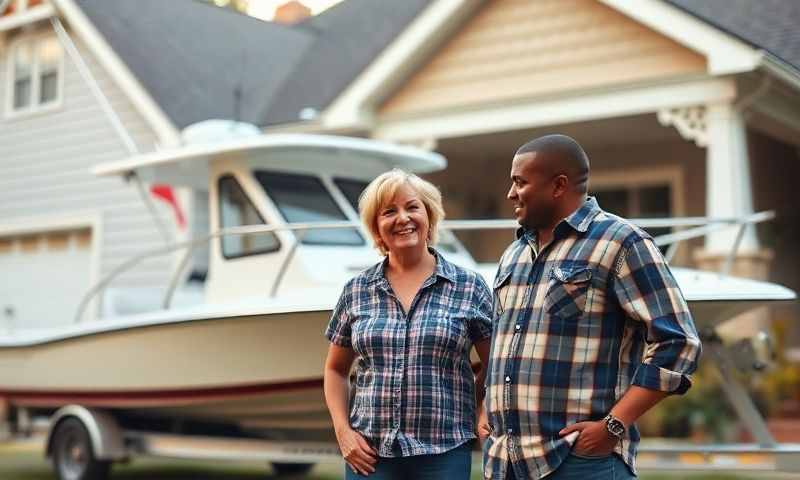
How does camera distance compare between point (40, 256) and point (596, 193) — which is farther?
point (40, 256)

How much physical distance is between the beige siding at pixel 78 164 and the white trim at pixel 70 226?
0.04 metres

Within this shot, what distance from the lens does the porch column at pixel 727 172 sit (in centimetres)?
961

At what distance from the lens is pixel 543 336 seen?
295 centimetres

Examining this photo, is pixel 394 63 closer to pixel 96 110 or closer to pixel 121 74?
pixel 121 74

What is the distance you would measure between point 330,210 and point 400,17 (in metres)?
6.70

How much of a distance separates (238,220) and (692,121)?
4355 mm

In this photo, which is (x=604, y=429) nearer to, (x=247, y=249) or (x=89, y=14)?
(x=247, y=249)

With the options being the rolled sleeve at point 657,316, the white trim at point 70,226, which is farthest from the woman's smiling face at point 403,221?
the white trim at point 70,226

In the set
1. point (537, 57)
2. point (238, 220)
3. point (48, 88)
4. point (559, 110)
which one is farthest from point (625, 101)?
point (48, 88)

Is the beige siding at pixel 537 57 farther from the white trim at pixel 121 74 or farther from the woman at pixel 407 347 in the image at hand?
the woman at pixel 407 347

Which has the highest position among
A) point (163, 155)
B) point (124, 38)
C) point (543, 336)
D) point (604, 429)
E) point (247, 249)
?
point (124, 38)

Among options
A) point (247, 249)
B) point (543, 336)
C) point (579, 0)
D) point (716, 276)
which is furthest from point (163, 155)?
point (543, 336)

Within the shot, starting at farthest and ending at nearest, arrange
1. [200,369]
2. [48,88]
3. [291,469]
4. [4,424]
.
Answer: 1. [48,88]
2. [4,424]
3. [291,469]
4. [200,369]

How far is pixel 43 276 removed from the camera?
564 inches
